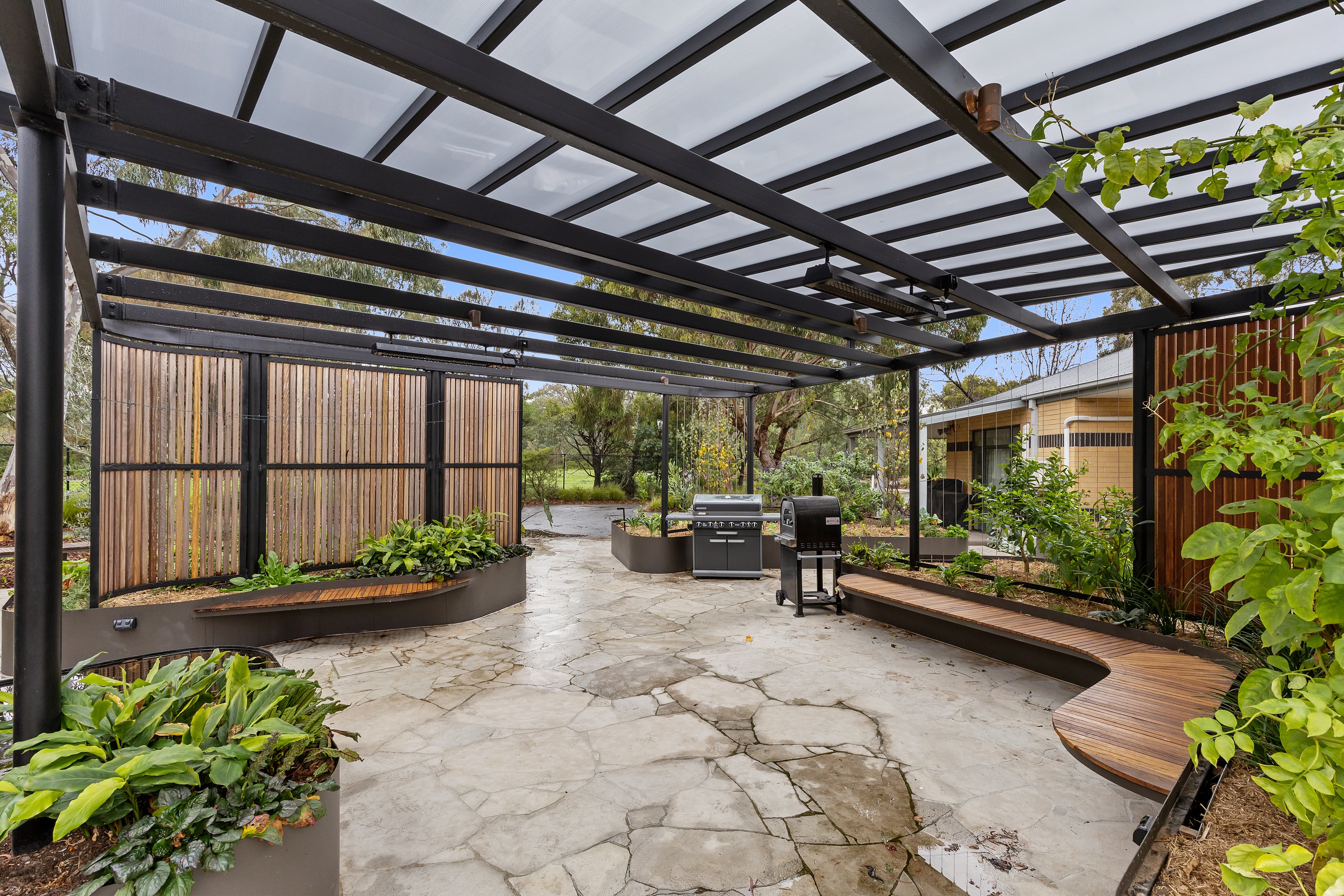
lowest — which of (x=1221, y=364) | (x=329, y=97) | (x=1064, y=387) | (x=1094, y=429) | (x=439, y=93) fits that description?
(x=1094, y=429)

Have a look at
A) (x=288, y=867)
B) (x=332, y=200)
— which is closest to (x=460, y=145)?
(x=332, y=200)

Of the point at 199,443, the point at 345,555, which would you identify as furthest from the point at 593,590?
the point at 199,443

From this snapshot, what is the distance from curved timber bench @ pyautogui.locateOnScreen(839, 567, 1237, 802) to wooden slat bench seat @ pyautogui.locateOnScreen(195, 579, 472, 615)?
3.89 m

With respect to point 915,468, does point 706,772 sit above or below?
below

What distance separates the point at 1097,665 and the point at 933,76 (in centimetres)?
387

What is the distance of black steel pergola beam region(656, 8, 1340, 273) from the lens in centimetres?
194

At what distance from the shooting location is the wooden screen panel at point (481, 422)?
6848 mm

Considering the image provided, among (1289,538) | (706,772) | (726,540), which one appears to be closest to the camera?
(1289,538)

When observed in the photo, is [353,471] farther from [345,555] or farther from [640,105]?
[640,105]

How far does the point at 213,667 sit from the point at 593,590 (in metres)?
4.98

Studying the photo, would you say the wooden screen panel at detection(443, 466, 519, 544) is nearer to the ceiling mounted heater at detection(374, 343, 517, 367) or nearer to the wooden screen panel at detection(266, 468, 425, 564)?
the wooden screen panel at detection(266, 468, 425, 564)

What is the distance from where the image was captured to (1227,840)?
1632 mm

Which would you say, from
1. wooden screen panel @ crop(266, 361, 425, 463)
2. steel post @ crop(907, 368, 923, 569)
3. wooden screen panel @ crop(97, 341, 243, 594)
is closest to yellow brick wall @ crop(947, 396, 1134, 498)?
steel post @ crop(907, 368, 923, 569)

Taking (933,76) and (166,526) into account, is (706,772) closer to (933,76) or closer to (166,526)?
(933,76)
